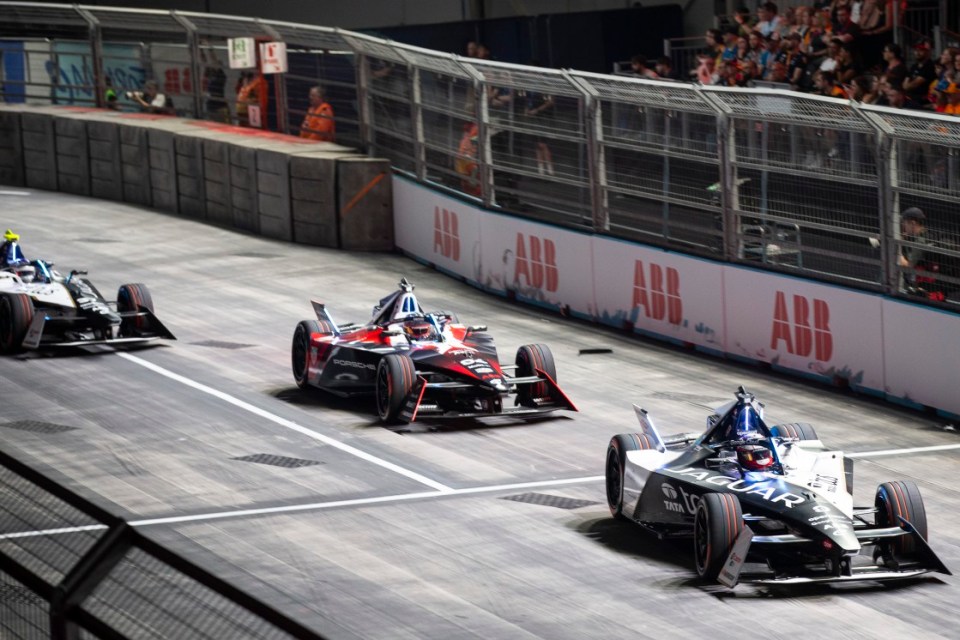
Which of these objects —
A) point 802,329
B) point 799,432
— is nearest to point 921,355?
point 802,329

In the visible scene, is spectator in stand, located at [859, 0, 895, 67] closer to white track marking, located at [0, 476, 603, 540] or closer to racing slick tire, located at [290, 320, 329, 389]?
racing slick tire, located at [290, 320, 329, 389]

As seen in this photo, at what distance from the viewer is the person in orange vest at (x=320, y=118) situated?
2869cm

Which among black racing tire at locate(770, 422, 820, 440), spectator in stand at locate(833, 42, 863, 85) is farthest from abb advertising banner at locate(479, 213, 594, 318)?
black racing tire at locate(770, 422, 820, 440)

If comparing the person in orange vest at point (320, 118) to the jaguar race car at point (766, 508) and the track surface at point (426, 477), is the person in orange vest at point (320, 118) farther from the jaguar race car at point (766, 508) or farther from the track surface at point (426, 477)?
the jaguar race car at point (766, 508)

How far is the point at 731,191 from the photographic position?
1947 centimetres

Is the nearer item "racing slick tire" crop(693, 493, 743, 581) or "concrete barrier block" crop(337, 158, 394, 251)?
"racing slick tire" crop(693, 493, 743, 581)

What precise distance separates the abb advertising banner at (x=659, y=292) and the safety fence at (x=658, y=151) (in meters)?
0.25

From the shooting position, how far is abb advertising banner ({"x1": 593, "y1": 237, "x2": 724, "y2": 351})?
19.8 meters

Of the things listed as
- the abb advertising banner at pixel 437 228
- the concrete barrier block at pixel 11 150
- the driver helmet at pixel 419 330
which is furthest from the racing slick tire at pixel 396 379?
the concrete barrier block at pixel 11 150

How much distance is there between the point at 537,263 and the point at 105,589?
16.1m

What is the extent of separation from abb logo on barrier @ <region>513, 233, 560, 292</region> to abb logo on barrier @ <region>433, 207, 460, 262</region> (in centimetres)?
180

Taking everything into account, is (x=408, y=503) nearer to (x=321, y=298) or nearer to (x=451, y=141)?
(x=321, y=298)

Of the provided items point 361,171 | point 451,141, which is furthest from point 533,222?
point 361,171

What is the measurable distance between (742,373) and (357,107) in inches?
437
